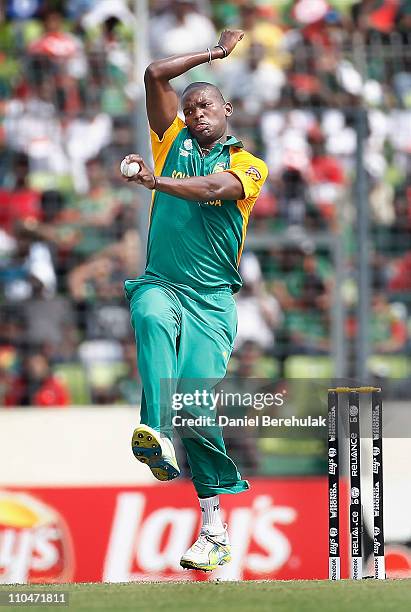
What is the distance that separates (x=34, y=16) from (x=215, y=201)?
628 cm

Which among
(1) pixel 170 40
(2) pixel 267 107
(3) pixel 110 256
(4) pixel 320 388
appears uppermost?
(1) pixel 170 40

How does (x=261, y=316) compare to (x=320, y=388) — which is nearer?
(x=320, y=388)

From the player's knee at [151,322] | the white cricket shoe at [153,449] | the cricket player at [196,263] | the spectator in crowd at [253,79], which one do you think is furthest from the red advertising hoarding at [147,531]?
the spectator in crowd at [253,79]

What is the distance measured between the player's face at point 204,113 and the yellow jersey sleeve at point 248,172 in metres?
0.18

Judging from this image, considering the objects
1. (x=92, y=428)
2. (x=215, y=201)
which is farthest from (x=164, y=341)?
(x=92, y=428)

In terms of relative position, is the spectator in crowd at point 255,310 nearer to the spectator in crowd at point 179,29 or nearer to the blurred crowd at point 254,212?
the blurred crowd at point 254,212

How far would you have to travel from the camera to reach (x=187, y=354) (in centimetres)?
656

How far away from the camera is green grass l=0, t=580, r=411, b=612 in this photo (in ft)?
18.3

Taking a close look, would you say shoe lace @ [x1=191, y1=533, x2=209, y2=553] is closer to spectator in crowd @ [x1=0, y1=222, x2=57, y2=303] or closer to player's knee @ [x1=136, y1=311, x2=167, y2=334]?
player's knee @ [x1=136, y1=311, x2=167, y2=334]

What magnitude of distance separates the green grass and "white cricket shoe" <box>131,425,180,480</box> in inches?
23.6

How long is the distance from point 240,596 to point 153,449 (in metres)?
0.78

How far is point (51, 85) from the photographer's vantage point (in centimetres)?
1054

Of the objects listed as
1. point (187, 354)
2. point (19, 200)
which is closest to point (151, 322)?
point (187, 354)

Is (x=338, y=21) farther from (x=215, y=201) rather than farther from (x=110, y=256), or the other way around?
(x=215, y=201)
